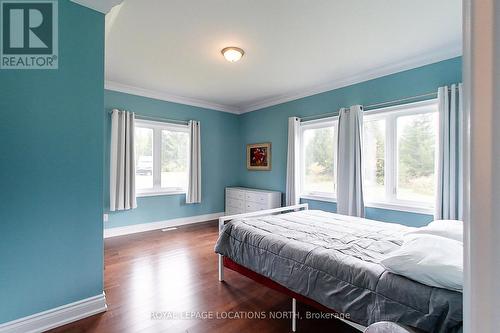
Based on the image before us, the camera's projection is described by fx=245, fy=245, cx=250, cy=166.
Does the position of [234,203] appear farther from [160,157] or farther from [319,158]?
[319,158]

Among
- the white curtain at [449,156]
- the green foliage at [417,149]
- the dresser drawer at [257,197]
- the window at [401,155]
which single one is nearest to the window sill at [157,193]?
the dresser drawer at [257,197]

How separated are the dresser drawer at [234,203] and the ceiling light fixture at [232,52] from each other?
2910 mm

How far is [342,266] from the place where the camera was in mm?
1593

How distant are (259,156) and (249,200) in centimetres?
97

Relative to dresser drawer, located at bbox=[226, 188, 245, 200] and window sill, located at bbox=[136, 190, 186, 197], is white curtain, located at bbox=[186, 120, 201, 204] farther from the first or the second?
dresser drawer, located at bbox=[226, 188, 245, 200]

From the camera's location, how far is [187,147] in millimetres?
4895

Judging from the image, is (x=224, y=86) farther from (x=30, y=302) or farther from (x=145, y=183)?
(x=30, y=302)

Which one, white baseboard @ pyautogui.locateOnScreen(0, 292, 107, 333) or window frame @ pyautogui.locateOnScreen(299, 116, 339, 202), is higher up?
window frame @ pyautogui.locateOnScreen(299, 116, 339, 202)

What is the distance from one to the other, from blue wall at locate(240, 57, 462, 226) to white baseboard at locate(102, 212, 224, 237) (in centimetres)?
118

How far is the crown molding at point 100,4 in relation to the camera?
1.92m

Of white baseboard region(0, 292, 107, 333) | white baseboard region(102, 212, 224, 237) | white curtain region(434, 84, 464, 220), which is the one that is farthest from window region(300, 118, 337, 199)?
white baseboard region(0, 292, 107, 333)

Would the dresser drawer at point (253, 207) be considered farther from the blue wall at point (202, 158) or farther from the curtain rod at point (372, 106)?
the curtain rod at point (372, 106)

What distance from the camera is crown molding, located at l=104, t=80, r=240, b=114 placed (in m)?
3.98

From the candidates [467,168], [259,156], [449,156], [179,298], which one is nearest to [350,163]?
[449,156]
